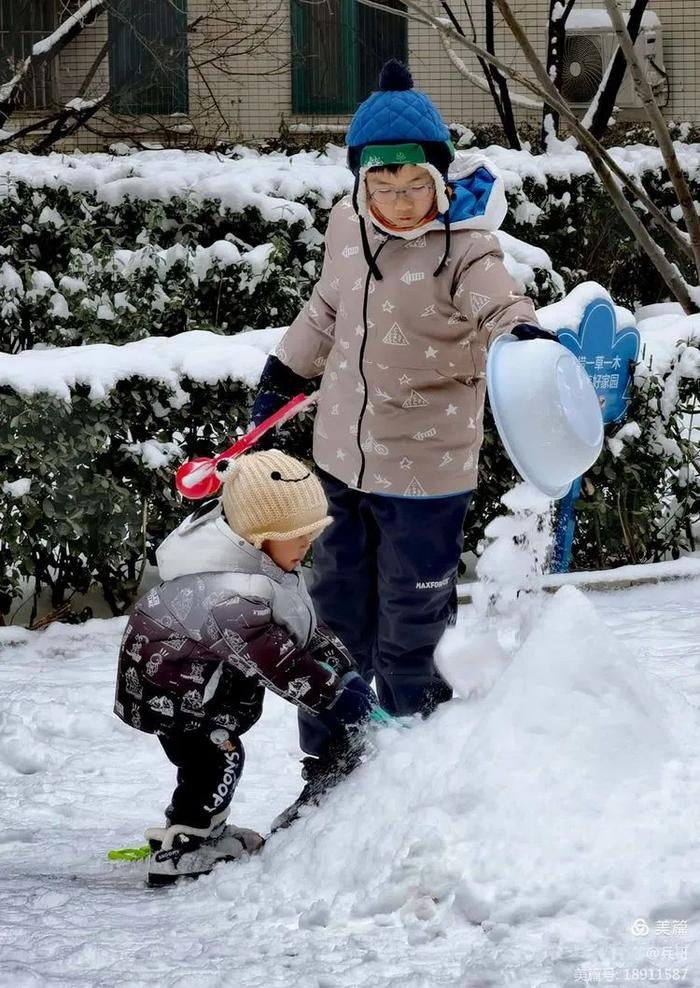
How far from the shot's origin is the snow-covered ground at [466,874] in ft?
6.62

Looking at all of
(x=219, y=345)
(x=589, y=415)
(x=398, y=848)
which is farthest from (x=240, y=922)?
(x=219, y=345)

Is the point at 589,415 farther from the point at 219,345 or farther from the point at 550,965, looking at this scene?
the point at 219,345

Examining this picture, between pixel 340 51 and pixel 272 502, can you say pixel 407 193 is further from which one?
pixel 340 51

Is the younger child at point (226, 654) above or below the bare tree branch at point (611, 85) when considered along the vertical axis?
below

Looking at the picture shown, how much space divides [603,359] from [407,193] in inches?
87.6

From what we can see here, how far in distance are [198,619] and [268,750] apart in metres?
1.22

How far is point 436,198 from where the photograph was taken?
2.88m

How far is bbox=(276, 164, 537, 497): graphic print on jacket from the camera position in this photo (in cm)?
291

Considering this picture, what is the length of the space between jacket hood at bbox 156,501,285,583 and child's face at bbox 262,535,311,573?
14 mm

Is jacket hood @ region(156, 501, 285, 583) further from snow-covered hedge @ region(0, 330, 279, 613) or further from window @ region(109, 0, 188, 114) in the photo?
window @ region(109, 0, 188, 114)

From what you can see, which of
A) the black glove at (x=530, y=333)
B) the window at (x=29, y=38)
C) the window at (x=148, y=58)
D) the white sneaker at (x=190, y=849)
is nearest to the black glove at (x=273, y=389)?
the black glove at (x=530, y=333)

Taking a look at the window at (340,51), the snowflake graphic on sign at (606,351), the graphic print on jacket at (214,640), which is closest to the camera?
the graphic print on jacket at (214,640)

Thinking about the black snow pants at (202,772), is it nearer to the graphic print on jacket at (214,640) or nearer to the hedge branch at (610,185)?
the graphic print on jacket at (214,640)

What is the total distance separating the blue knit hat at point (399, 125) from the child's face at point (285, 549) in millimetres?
903
